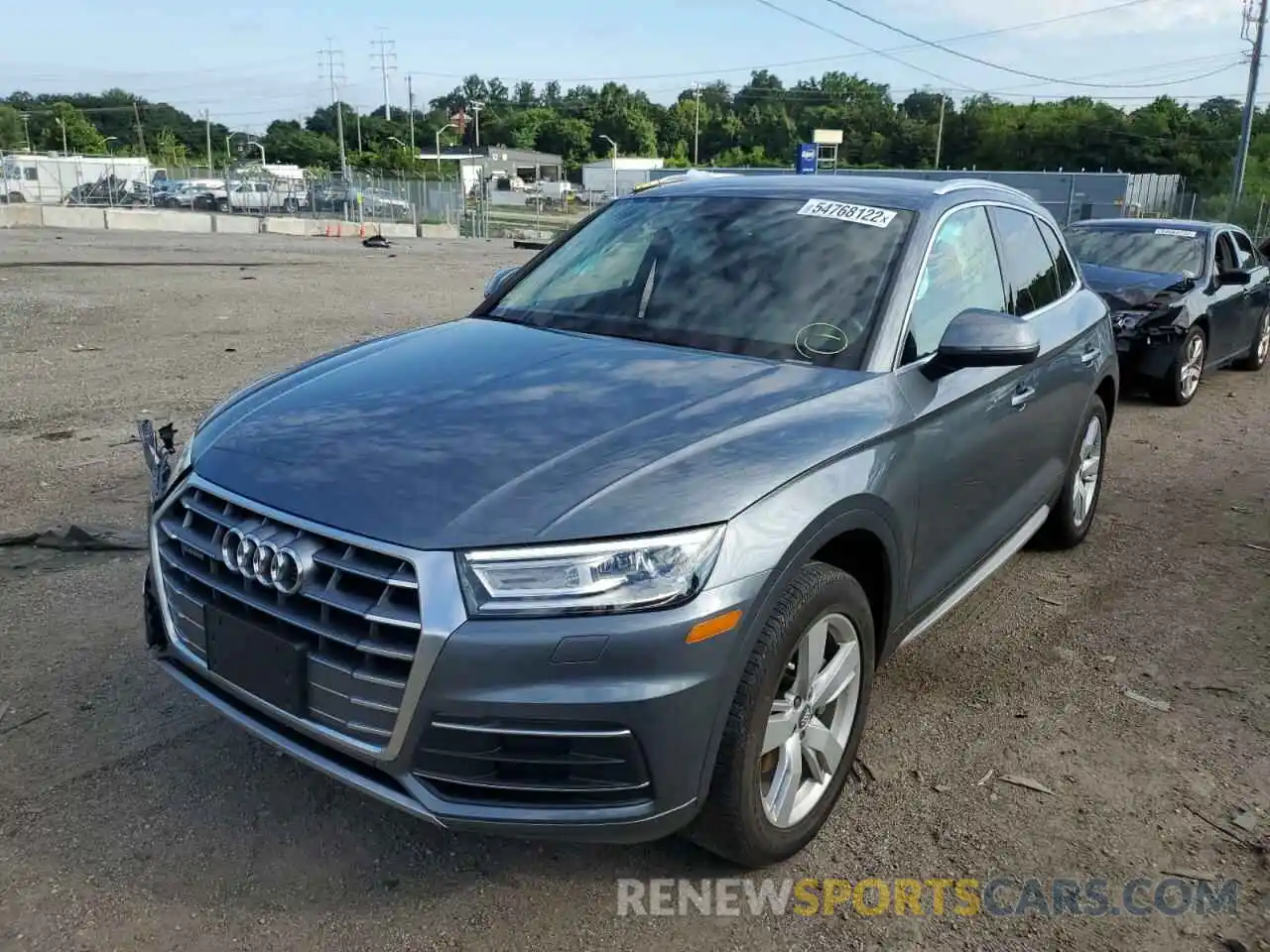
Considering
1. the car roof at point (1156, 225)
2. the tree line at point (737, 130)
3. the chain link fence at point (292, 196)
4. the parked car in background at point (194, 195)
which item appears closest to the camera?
the car roof at point (1156, 225)

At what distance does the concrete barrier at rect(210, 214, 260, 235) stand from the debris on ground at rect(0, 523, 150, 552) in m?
34.4

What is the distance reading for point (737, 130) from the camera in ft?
399

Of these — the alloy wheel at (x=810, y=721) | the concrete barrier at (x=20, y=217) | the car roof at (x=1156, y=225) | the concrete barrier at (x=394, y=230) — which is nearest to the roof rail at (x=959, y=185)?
A: the alloy wheel at (x=810, y=721)

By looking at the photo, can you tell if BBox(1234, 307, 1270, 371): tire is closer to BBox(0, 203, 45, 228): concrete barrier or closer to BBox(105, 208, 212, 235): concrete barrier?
BBox(105, 208, 212, 235): concrete barrier

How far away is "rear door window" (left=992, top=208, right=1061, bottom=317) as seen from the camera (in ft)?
14.0

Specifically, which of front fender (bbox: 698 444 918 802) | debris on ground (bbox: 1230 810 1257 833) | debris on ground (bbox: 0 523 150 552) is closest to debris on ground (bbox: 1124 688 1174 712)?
debris on ground (bbox: 1230 810 1257 833)

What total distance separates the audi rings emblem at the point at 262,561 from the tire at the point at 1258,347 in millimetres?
11782

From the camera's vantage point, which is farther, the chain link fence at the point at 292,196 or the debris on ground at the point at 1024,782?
the chain link fence at the point at 292,196

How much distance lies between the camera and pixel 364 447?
2645mm

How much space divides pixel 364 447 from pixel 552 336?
1.13 metres

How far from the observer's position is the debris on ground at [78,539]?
489 centimetres

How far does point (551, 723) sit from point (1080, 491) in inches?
155

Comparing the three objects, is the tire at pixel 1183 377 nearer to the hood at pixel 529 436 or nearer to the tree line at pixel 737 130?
the hood at pixel 529 436

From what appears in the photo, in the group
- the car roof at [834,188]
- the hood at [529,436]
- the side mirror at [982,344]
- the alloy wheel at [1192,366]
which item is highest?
the car roof at [834,188]
